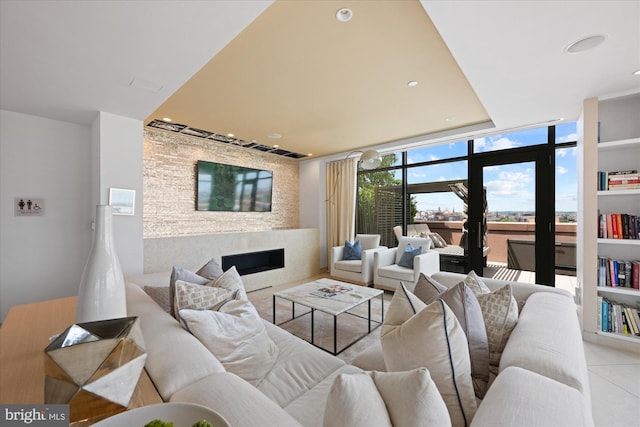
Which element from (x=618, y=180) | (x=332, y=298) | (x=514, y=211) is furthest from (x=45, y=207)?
(x=514, y=211)

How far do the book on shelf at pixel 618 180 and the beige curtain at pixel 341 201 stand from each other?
11.6 feet

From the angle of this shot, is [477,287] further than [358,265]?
No

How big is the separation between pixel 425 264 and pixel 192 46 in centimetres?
367

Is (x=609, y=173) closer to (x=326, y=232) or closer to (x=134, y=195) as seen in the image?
(x=326, y=232)

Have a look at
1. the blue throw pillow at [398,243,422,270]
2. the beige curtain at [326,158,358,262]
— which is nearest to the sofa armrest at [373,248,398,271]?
the blue throw pillow at [398,243,422,270]

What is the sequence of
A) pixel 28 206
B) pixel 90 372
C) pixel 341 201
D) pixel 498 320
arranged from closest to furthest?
pixel 90 372
pixel 498 320
pixel 28 206
pixel 341 201

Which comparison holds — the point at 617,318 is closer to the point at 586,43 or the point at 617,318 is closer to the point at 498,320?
the point at 498,320

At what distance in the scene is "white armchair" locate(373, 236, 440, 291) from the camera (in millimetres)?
3797

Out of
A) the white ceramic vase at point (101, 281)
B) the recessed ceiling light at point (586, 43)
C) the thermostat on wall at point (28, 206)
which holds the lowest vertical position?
the white ceramic vase at point (101, 281)

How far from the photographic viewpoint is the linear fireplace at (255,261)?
13.9 ft

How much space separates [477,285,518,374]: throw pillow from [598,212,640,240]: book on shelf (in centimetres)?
209

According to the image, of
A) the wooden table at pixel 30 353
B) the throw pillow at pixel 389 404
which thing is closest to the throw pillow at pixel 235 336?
the wooden table at pixel 30 353

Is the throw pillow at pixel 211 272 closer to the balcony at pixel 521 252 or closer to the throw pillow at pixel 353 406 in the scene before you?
the throw pillow at pixel 353 406

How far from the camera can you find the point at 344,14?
66.7 inches
